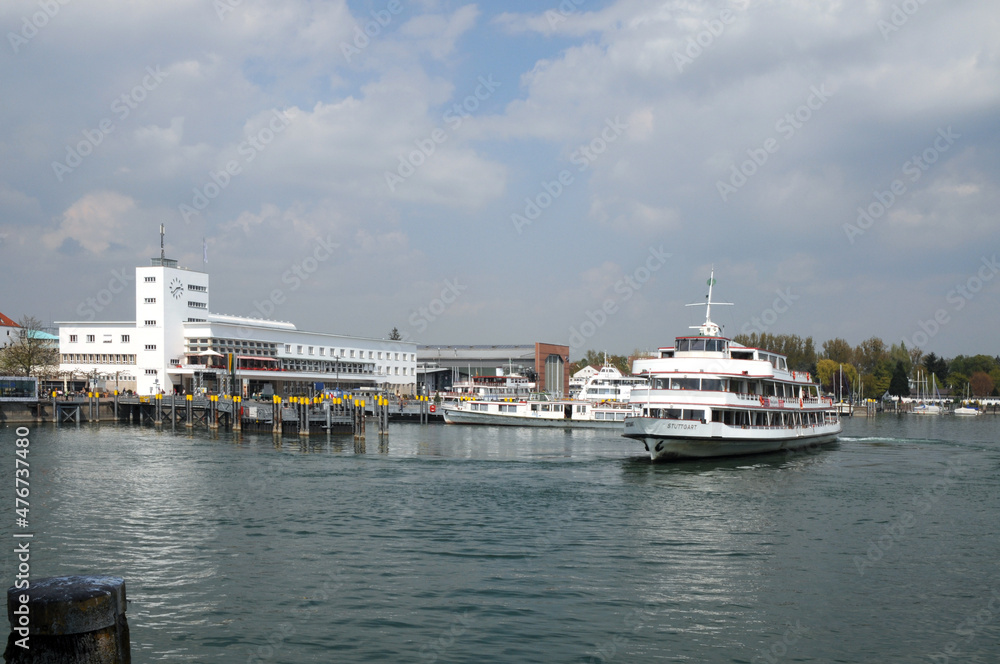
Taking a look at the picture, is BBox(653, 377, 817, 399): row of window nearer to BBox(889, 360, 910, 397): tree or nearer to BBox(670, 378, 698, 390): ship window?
BBox(670, 378, 698, 390): ship window

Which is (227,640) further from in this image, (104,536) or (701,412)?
(701,412)

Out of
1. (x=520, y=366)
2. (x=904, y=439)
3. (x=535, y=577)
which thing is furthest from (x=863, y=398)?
(x=535, y=577)

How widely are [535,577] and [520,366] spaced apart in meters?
138

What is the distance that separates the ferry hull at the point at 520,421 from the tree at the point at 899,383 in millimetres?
113699

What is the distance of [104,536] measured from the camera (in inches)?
935

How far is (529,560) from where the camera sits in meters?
21.3

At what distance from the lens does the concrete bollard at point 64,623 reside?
23.0 feet

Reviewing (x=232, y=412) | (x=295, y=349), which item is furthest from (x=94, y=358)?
(x=232, y=412)

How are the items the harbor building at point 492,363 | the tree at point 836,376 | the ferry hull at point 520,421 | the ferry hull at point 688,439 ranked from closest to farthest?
1. the ferry hull at point 688,439
2. the ferry hull at point 520,421
3. the harbor building at point 492,363
4. the tree at point 836,376

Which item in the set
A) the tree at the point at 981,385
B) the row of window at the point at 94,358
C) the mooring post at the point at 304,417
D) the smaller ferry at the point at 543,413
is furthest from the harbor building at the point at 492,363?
the tree at the point at 981,385

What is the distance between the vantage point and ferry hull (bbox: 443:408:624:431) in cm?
8275

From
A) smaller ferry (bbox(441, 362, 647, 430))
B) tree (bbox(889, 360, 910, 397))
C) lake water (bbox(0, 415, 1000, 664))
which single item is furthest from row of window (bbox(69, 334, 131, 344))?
tree (bbox(889, 360, 910, 397))

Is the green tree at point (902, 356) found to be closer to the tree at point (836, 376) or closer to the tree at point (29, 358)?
the tree at point (836, 376)

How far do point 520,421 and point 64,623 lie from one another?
78149mm
